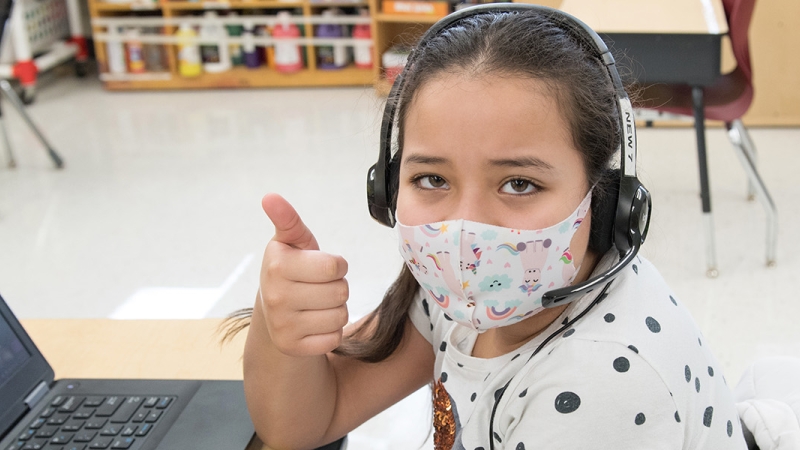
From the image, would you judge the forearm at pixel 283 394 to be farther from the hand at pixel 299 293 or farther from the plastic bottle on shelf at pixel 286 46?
the plastic bottle on shelf at pixel 286 46

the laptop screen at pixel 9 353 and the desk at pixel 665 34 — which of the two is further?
the desk at pixel 665 34

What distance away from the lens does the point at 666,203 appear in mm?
2719

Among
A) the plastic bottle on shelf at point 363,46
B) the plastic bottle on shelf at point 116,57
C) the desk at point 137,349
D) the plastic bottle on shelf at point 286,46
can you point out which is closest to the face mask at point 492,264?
the desk at point 137,349

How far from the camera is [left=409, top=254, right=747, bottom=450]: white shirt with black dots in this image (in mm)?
631

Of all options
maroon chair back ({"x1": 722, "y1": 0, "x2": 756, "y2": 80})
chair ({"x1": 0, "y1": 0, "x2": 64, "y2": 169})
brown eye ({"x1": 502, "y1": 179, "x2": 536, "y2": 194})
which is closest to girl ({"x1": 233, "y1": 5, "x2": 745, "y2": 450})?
brown eye ({"x1": 502, "y1": 179, "x2": 536, "y2": 194})

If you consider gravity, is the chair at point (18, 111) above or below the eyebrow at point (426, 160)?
below

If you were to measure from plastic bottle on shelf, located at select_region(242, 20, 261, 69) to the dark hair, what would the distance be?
3.68 meters

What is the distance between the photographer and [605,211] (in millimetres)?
727

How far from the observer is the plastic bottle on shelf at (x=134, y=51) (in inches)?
170

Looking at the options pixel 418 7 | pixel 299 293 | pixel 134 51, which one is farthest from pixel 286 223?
pixel 134 51

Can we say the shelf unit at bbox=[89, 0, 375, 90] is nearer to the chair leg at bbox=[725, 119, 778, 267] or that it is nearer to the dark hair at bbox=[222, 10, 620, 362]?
the chair leg at bbox=[725, 119, 778, 267]

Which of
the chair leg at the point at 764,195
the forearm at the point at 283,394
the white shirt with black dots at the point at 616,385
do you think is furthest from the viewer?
the chair leg at the point at 764,195

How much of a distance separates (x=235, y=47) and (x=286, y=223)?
393 centimetres

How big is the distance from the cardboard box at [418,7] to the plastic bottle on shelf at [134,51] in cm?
142
